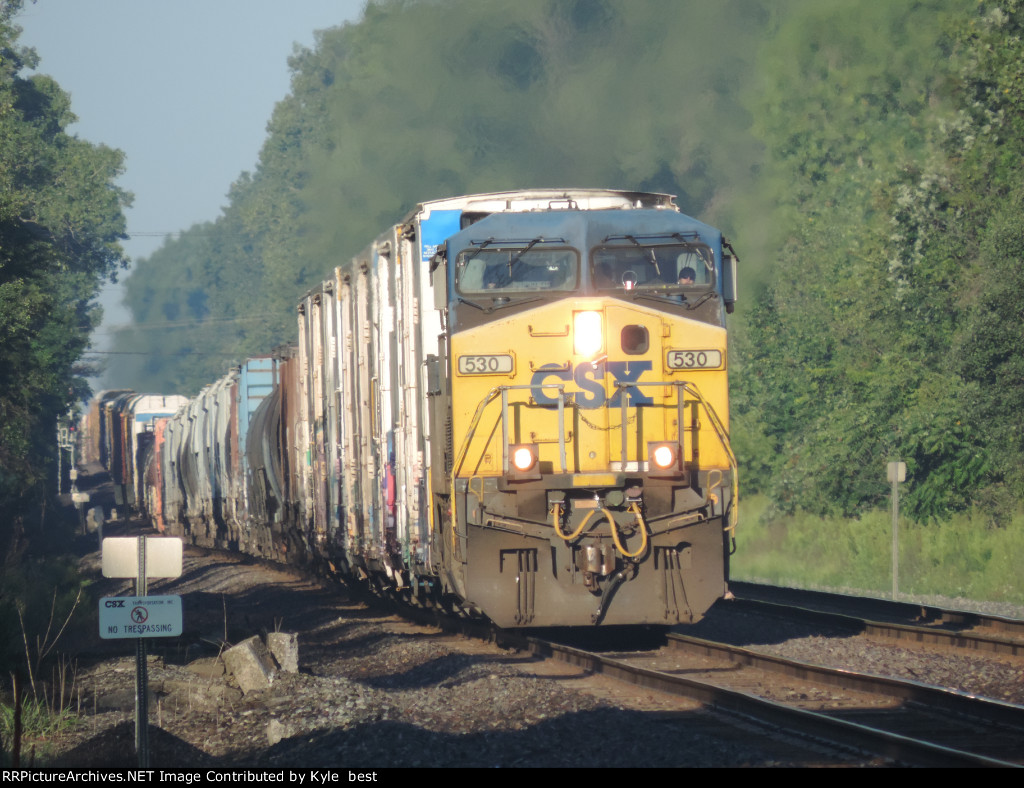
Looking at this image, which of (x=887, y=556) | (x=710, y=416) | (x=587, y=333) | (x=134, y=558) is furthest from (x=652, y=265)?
(x=887, y=556)

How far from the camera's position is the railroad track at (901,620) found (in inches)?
504

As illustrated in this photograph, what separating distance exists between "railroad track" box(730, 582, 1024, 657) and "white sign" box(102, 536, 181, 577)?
7.80 metres

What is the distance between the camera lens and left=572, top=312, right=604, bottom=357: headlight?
1201cm

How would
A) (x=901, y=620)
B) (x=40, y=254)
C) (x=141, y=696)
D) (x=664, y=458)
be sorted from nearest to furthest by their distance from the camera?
(x=141, y=696) → (x=664, y=458) → (x=901, y=620) → (x=40, y=254)

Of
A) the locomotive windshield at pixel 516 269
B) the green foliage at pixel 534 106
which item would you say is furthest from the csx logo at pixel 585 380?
the green foliage at pixel 534 106

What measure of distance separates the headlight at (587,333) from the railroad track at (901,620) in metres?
4.54

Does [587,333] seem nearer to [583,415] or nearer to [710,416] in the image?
[583,415]

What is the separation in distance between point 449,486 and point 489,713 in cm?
292

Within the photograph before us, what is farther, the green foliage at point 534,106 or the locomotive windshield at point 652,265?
the green foliage at point 534,106

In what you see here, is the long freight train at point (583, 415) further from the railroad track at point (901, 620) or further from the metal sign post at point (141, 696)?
the metal sign post at point (141, 696)

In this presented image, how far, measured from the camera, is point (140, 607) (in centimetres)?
824

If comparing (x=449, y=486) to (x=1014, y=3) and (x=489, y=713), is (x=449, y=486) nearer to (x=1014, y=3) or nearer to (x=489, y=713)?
(x=489, y=713)

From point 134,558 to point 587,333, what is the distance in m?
4.96

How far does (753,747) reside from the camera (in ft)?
27.3
